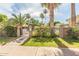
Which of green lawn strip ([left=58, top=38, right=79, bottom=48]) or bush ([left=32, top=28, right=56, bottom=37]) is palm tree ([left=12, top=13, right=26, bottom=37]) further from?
green lawn strip ([left=58, top=38, right=79, bottom=48])

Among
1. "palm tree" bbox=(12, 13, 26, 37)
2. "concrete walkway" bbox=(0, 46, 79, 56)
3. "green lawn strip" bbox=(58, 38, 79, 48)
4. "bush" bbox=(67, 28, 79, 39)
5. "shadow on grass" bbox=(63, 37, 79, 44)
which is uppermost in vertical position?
"palm tree" bbox=(12, 13, 26, 37)

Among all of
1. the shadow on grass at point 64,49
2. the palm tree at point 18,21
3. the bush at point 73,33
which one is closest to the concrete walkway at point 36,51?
the shadow on grass at point 64,49

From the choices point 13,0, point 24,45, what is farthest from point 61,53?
point 13,0

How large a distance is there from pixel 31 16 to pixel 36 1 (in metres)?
0.54

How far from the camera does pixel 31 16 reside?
7035 millimetres

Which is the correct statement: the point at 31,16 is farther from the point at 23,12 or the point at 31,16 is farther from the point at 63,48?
the point at 63,48

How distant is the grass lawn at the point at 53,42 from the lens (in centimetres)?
704

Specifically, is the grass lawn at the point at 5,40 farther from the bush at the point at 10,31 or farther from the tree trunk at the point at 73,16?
the tree trunk at the point at 73,16

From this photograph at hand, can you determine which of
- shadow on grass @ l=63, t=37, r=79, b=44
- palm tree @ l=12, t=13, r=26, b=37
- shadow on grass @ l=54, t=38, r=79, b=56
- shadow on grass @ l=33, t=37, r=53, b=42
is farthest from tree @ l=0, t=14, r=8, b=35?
shadow on grass @ l=63, t=37, r=79, b=44

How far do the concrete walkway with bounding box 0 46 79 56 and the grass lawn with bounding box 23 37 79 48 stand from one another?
0.14 m

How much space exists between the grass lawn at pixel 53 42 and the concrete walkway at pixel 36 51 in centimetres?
14

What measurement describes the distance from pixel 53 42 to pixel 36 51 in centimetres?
68

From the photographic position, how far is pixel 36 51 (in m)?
6.94

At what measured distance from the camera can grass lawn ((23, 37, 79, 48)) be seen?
7.04m
